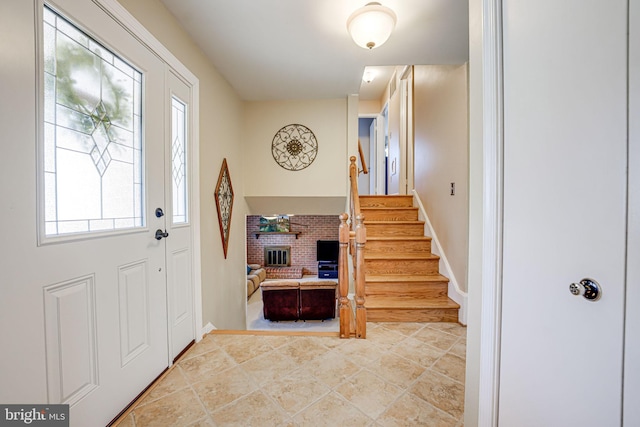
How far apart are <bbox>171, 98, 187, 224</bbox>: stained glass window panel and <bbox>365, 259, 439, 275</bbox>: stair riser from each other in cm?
194

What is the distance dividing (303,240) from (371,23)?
23.2 ft

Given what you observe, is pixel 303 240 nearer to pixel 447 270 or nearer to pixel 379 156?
pixel 379 156

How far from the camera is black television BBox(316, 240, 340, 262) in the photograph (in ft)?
26.5

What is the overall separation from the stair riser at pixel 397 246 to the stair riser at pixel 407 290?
50 cm

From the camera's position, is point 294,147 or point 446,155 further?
point 294,147

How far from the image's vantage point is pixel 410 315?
7.93ft

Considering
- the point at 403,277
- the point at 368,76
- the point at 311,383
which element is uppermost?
the point at 368,76

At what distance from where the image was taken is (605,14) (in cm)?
59

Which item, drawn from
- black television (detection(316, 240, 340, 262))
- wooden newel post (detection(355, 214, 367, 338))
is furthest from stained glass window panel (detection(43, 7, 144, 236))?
black television (detection(316, 240, 340, 262))

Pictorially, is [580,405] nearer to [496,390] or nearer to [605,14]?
[496,390]

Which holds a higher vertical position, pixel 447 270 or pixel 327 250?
pixel 447 270

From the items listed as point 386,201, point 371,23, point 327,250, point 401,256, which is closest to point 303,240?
point 327,250

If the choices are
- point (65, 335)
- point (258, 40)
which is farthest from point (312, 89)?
point (65, 335)

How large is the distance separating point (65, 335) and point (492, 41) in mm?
1979
